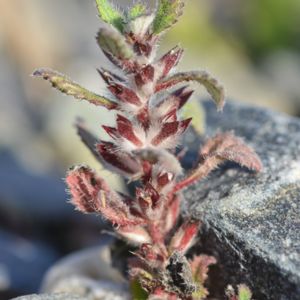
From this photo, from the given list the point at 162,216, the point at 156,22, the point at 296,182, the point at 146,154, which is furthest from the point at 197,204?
the point at 156,22

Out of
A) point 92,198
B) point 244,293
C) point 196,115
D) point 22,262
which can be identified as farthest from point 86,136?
point 22,262

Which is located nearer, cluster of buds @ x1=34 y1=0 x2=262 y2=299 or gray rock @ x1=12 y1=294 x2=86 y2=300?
cluster of buds @ x1=34 y1=0 x2=262 y2=299

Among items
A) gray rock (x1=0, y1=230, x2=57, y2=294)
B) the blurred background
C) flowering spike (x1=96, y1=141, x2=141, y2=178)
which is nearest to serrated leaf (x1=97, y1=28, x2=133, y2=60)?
flowering spike (x1=96, y1=141, x2=141, y2=178)

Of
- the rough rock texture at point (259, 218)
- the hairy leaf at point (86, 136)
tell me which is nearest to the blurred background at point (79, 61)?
the hairy leaf at point (86, 136)

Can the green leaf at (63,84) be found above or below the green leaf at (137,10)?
below

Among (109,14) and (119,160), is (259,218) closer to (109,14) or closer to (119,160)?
(119,160)

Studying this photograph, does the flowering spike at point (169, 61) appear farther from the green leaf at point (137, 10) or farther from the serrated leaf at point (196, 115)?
the serrated leaf at point (196, 115)

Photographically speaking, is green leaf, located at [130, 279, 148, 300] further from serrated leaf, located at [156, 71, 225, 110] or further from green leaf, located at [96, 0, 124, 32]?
green leaf, located at [96, 0, 124, 32]
